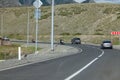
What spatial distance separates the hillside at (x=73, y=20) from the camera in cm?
14362

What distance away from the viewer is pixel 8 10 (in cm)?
19288

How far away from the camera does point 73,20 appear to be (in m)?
158

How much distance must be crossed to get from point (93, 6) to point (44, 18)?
21.1m

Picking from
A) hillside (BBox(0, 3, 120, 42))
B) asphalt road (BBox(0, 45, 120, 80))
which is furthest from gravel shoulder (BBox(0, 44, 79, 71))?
hillside (BBox(0, 3, 120, 42))

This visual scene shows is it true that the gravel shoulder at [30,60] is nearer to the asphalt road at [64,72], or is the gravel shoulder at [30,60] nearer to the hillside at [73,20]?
the asphalt road at [64,72]

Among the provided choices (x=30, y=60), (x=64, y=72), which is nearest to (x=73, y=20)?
(x=30, y=60)

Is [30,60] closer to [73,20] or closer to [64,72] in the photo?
[64,72]

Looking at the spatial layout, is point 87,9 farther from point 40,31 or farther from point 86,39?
point 86,39

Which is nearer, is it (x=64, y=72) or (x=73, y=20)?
(x=64, y=72)

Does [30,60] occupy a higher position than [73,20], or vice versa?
[73,20]

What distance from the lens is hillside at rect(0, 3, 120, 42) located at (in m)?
144

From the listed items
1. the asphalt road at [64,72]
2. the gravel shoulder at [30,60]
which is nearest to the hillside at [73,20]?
the gravel shoulder at [30,60]

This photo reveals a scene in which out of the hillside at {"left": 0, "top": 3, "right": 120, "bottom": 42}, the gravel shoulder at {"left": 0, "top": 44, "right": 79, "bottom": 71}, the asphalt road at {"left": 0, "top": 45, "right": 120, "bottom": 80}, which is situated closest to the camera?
the asphalt road at {"left": 0, "top": 45, "right": 120, "bottom": 80}

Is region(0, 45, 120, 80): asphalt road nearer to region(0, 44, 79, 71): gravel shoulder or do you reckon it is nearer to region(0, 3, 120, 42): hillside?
region(0, 44, 79, 71): gravel shoulder
